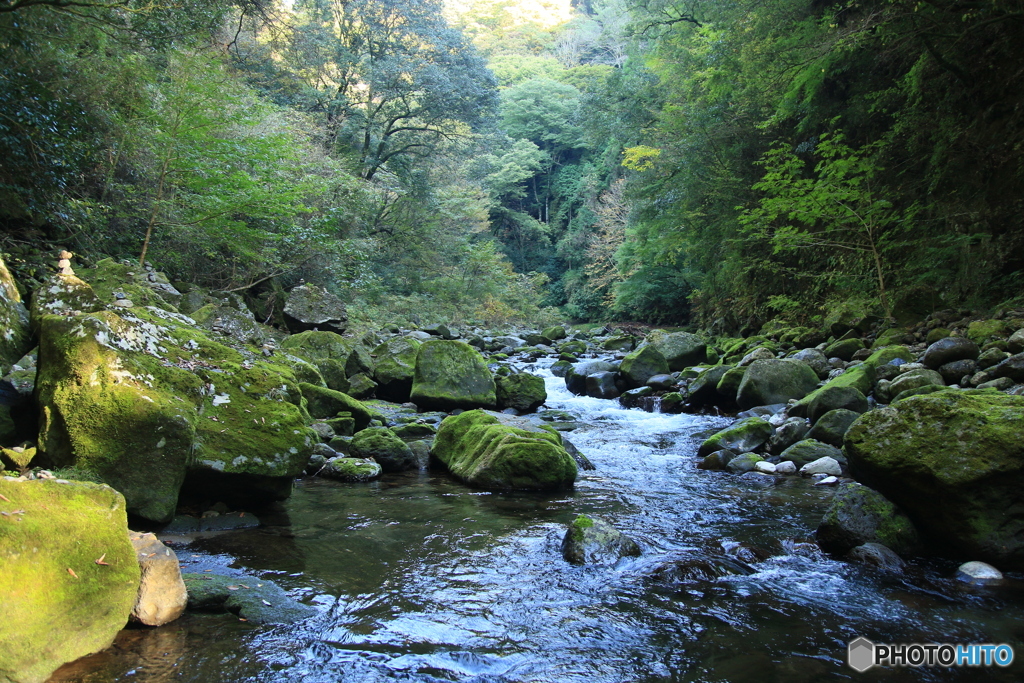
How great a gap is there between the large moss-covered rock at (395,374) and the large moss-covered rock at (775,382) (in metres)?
5.41

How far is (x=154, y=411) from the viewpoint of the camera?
143 inches

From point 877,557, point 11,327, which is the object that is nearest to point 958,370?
point 877,557

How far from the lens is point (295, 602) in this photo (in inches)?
119

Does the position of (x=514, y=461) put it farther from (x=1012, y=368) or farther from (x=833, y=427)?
(x=1012, y=368)

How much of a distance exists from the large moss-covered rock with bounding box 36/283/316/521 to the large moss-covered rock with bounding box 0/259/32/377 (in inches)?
27.8

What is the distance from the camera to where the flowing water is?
2506 mm

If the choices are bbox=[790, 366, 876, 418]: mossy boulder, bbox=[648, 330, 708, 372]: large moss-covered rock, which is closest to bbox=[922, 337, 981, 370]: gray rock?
bbox=[790, 366, 876, 418]: mossy boulder

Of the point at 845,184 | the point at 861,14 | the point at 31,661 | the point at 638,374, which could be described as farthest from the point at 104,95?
the point at 845,184

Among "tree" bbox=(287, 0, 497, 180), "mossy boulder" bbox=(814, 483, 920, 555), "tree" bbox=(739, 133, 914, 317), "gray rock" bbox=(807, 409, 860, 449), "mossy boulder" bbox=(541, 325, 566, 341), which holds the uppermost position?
"tree" bbox=(287, 0, 497, 180)

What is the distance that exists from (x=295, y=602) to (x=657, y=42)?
67.5 ft

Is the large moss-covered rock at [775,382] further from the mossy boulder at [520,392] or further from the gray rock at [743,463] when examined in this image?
the mossy boulder at [520,392]

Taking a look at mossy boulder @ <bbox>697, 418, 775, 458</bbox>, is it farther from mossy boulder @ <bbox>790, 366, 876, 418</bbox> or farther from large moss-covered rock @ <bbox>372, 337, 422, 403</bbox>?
large moss-covered rock @ <bbox>372, 337, 422, 403</bbox>

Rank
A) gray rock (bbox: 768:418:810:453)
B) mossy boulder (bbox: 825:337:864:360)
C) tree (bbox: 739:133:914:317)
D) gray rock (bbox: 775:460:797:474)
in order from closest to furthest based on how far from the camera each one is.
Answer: gray rock (bbox: 775:460:797:474) < gray rock (bbox: 768:418:810:453) < mossy boulder (bbox: 825:337:864:360) < tree (bbox: 739:133:914:317)

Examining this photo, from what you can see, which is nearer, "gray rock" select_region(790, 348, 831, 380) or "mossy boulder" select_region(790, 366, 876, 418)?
"mossy boulder" select_region(790, 366, 876, 418)
